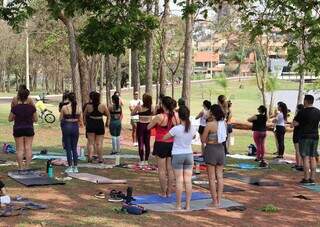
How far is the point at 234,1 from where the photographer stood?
13227mm

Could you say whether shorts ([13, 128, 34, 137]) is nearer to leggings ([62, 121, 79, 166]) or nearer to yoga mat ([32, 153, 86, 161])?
leggings ([62, 121, 79, 166])

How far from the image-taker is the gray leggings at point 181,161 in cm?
884

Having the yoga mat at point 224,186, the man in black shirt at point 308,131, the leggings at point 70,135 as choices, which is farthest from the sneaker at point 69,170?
the man in black shirt at point 308,131

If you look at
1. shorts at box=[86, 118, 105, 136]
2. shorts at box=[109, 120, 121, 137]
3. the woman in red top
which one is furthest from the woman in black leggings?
the woman in red top

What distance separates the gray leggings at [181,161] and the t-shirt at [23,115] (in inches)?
144

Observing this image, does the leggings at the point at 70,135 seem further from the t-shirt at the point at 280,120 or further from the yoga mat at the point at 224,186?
the t-shirt at the point at 280,120

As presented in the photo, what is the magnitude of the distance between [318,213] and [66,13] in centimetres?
556

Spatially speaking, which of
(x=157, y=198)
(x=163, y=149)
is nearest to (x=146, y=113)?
(x=157, y=198)

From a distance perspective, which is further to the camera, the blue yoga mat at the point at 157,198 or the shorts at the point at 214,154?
the blue yoga mat at the point at 157,198

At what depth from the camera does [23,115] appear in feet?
36.7

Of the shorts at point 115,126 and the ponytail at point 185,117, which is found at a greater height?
the ponytail at point 185,117

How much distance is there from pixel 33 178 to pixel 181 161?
3.60 metres

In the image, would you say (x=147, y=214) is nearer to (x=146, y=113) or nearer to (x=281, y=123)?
(x=146, y=113)

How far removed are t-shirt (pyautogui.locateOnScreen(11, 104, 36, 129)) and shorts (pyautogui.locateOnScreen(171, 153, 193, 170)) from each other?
3635 mm
